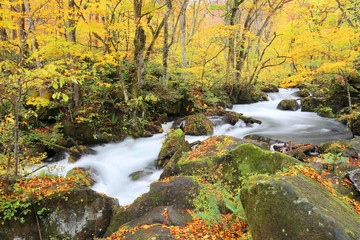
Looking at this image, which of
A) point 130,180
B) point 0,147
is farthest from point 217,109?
point 0,147

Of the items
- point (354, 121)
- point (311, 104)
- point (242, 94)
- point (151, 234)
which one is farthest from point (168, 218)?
point (311, 104)

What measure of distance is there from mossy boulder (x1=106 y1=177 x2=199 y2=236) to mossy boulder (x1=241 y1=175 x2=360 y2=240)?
264cm

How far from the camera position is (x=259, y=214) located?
2.29m

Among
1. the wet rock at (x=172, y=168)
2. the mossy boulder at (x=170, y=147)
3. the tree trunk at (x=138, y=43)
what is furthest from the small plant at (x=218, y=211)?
the tree trunk at (x=138, y=43)

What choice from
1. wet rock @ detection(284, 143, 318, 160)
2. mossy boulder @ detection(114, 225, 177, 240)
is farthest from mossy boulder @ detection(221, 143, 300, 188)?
wet rock @ detection(284, 143, 318, 160)

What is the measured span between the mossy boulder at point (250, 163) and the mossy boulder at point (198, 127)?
581cm

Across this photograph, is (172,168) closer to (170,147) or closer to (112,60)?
(170,147)

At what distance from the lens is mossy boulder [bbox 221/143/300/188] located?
201 inches

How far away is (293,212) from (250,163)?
10.8 feet

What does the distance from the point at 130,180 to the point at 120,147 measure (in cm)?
278

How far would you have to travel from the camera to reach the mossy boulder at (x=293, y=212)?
6.34 feet

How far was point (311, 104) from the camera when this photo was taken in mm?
16672

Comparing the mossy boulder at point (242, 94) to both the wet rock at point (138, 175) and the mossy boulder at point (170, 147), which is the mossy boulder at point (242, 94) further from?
the wet rock at point (138, 175)

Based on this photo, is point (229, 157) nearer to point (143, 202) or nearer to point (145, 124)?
point (143, 202)
